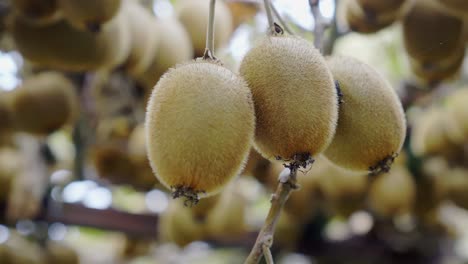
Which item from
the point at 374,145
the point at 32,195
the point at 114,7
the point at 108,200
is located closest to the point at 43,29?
the point at 114,7

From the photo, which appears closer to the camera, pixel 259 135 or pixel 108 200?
pixel 259 135

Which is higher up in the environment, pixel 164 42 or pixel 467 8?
pixel 164 42

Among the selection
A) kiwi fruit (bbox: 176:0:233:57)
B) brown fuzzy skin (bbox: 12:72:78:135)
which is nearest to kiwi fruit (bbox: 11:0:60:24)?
brown fuzzy skin (bbox: 12:72:78:135)

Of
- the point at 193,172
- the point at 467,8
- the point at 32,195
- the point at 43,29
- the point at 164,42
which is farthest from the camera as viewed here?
the point at 32,195

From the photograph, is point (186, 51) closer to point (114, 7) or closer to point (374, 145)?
point (114, 7)

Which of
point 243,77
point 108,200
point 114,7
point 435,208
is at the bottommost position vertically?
point 243,77

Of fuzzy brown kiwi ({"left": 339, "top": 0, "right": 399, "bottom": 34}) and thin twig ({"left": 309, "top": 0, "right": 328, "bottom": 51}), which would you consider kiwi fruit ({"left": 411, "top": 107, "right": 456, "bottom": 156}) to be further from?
thin twig ({"left": 309, "top": 0, "right": 328, "bottom": 51})
